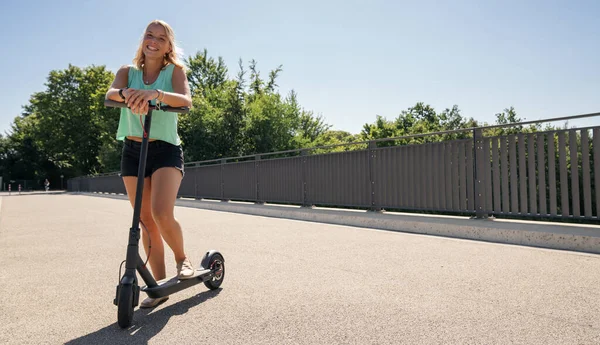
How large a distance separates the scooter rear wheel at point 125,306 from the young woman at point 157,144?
15.2 inches

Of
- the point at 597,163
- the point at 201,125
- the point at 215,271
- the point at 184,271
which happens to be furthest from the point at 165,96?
the point at 201,125

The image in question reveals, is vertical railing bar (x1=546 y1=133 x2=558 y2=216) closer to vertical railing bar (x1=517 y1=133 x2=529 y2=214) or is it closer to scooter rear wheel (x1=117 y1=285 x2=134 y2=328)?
vertical railing bar (x1=517 y1=133 x2=529 y2=214)

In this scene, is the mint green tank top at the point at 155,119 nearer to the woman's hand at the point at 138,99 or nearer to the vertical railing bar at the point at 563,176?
the woman's hand at the point at 138,99

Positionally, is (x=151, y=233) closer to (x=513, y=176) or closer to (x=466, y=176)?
(x=513, y=176)

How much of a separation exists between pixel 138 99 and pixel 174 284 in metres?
1.14

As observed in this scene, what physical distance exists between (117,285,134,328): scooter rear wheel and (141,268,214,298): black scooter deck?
184 mm

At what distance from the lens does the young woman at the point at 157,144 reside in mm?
2795

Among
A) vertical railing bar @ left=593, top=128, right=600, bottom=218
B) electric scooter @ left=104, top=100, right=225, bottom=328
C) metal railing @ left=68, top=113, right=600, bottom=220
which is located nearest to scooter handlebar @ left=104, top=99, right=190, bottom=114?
electric scooter @ left=104, top=100, right=225, bottom=328

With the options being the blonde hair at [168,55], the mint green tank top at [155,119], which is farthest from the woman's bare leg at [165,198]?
the blonde hair at [168,55]

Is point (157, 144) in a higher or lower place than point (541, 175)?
higher

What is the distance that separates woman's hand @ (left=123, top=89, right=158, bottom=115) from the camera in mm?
2391

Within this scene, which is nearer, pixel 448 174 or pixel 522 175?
pixel 522 175

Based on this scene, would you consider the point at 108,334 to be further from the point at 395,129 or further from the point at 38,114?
the point at 38,114

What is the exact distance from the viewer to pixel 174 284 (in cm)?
277
